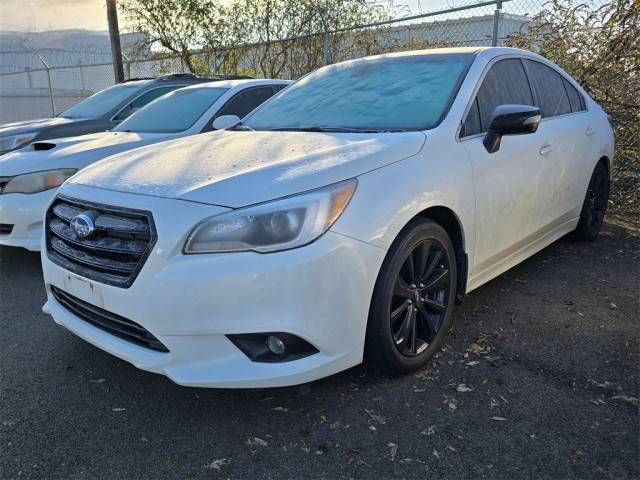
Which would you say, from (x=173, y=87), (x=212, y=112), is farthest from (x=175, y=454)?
(x=173, y=87)

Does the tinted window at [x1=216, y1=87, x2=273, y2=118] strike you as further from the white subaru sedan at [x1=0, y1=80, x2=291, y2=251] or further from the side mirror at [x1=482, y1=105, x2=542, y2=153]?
the side mirror at [x1=482, y1=105, x2=542, y2=153]

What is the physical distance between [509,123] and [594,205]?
2.39m

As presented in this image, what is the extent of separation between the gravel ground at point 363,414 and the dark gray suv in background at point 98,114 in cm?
400

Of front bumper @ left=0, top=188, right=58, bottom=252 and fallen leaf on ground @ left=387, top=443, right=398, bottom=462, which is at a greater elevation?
front bumper @ left=0, top=188, right=58, bottom=252

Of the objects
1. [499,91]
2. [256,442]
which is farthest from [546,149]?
[256,442]

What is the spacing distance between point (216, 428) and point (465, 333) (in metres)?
1.61

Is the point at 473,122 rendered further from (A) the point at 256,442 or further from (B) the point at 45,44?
(B) the point at 45,44

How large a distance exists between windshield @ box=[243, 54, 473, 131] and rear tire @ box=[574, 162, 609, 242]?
6.72 feet

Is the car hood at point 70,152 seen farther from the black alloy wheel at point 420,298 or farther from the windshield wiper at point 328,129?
the black alloy wheel at point 420,298

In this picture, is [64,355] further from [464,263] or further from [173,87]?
[173,87]

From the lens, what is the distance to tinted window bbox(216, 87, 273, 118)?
5.68 metres

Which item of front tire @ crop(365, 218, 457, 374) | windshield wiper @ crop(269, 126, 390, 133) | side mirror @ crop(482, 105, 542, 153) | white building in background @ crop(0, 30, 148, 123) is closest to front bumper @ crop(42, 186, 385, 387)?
front tire @ crop(365, 218, 457, 374)

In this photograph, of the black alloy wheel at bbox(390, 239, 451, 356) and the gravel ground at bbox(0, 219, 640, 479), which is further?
the black alloy wheel at bbox(390, 239, 451, 356)

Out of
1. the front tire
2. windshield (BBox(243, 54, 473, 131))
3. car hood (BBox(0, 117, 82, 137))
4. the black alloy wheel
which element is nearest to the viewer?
the front tire
